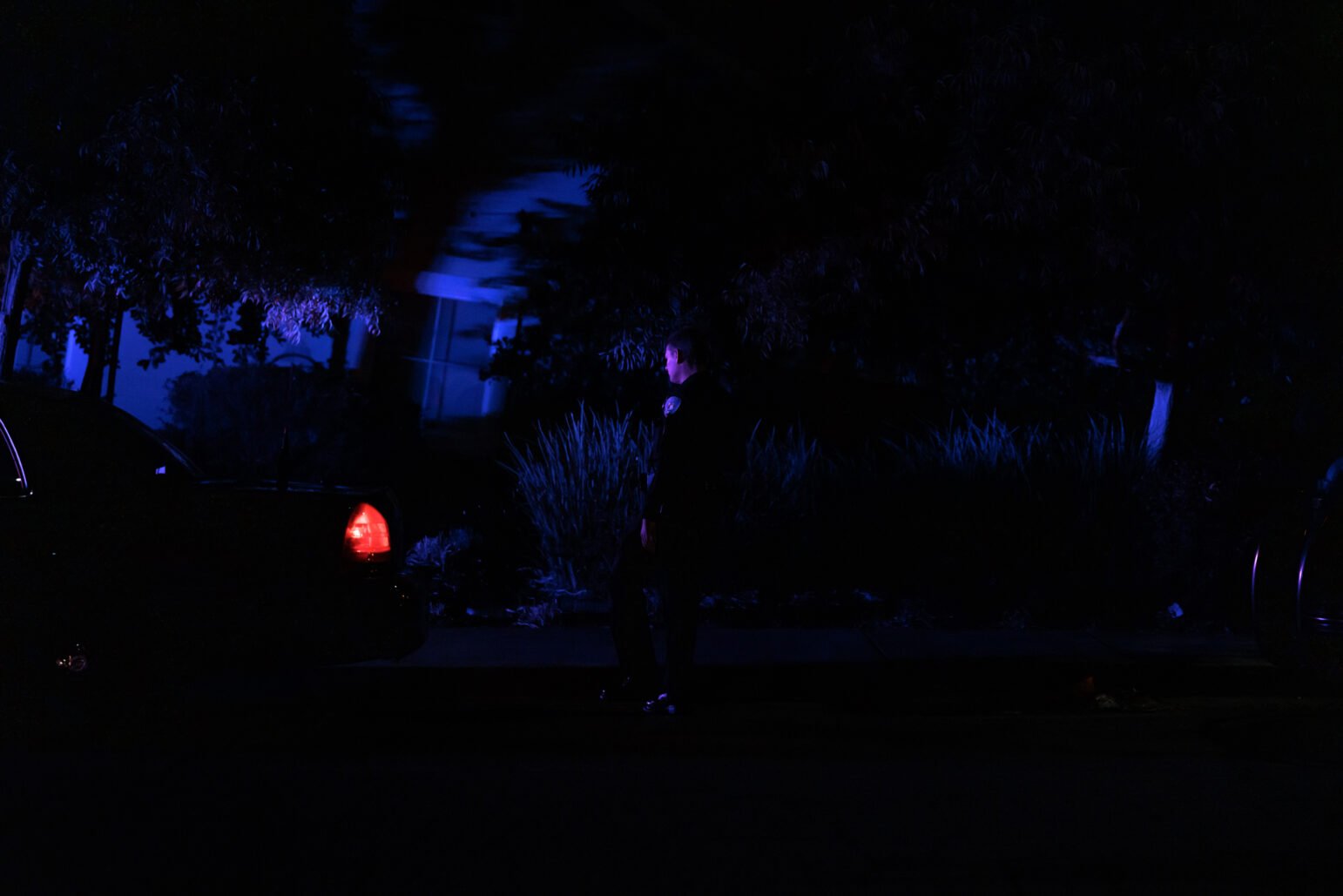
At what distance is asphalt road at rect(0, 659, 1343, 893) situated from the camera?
496 centimetres

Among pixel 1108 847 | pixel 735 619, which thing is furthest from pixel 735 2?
pixel 1108 847

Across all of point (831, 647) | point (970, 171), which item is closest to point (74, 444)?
point (831, 647)

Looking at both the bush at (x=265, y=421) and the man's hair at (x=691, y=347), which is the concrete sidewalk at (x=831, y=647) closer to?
the man's hair at (x=691, y=347)

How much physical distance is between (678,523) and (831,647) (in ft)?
7.34

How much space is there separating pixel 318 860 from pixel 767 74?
27.8 ft

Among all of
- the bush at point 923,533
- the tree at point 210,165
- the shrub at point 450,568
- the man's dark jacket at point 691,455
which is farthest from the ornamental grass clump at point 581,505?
the man's dark jacket at point 691,455

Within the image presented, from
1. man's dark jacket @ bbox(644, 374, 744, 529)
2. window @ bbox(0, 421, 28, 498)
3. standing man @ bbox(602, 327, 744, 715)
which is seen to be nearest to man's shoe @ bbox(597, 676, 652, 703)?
standing man @ bbox(602, 327, 744, 715)

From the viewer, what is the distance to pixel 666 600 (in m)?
7.57

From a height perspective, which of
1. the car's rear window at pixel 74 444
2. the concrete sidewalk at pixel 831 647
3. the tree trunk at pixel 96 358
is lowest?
the concrete sidewalk at pixel 831 647

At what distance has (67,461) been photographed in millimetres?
6926

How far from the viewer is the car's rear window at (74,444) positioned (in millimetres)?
6875

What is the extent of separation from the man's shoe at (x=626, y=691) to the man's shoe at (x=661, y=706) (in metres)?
0.06

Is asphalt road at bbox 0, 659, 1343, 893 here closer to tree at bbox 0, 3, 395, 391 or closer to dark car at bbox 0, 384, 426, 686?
dark car at bbox 0, 384, 426, 686

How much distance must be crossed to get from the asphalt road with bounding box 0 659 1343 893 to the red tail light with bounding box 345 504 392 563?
89 cm
